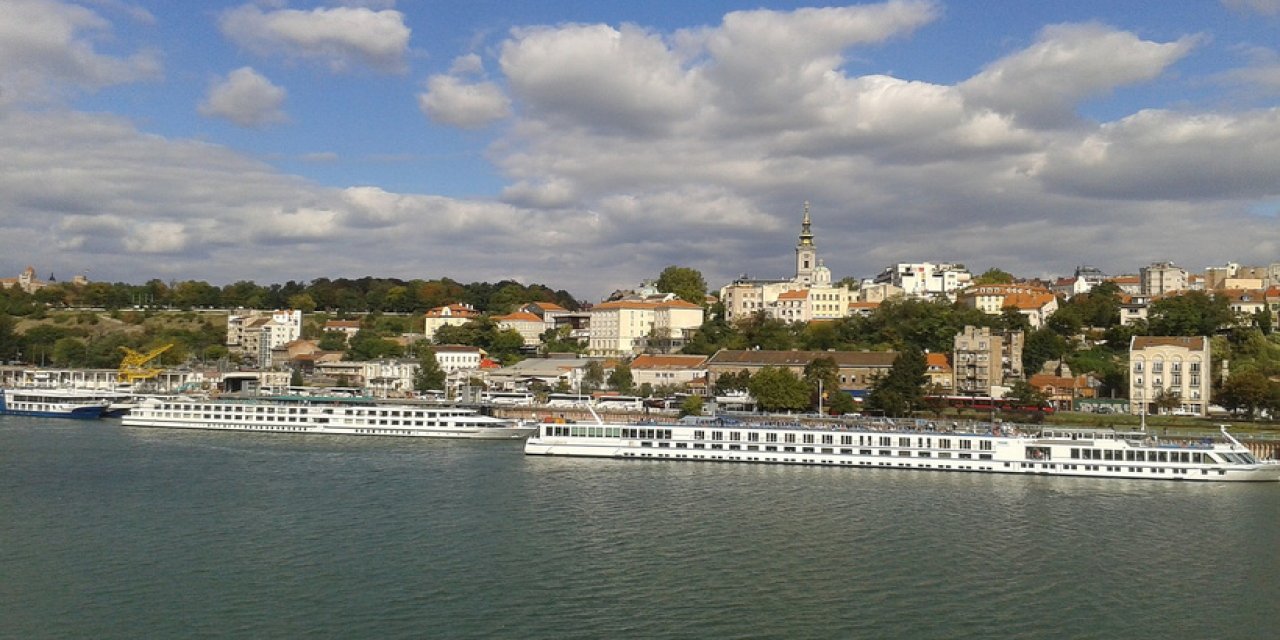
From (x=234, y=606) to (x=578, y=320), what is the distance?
64.2 m

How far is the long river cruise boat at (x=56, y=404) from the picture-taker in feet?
154

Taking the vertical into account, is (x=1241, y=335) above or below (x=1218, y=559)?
above

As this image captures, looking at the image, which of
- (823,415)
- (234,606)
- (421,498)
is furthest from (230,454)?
(823,415)

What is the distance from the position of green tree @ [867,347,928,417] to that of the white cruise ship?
1441 centimetres

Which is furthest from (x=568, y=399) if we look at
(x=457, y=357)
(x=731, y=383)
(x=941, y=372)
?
(x=941, y=372)

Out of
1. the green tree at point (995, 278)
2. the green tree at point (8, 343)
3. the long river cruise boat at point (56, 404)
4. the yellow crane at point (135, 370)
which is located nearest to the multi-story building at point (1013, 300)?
the green tree at point (995, 278)

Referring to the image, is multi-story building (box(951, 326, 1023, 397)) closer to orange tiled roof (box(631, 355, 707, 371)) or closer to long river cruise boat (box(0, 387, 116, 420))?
orange tiled roof (box(631, 355, 707, 371))

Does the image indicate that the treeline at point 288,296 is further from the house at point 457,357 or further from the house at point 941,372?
Result: the house at point 941,372

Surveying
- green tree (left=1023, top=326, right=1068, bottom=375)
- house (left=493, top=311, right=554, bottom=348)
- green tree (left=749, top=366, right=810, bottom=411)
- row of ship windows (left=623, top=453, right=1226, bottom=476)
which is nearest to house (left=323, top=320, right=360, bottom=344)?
house (left=493, top=311, right=554, bottom=348)

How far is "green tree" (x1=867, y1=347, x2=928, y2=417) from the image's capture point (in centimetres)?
3991

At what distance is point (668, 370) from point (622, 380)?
2.91 meters

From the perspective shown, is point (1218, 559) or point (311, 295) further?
point (311, 295)

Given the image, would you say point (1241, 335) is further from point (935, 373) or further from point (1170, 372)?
point (935, 373)

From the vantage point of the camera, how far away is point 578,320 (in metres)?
79.7
